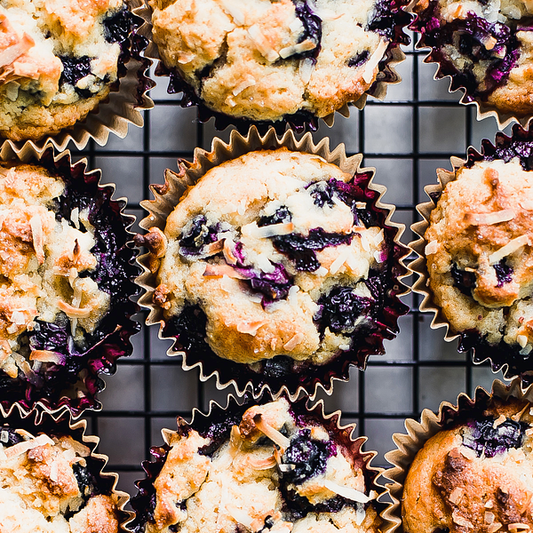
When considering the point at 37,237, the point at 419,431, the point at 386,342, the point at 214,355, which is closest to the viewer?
the point at 37,237

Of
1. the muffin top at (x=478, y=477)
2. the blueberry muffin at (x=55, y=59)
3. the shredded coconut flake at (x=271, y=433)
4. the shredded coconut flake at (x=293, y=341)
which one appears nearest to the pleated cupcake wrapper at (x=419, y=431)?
the muffin top at (x=478, y=477)

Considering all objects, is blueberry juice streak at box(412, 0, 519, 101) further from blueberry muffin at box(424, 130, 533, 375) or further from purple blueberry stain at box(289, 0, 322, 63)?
purple blueberry stain at box(289, 0, 322, 63)

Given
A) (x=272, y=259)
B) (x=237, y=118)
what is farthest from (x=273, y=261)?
(x=237, y=118)

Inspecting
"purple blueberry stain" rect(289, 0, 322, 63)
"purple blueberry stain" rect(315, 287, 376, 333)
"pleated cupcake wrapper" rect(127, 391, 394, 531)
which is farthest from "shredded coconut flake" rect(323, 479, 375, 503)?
"purple blueberry stain" rect(289, 0, 322, 63)

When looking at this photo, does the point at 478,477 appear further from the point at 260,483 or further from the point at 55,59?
the point at 55,59

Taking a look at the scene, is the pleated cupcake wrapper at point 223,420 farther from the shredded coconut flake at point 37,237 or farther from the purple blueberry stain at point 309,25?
the purple blueberry stain at point 309,25

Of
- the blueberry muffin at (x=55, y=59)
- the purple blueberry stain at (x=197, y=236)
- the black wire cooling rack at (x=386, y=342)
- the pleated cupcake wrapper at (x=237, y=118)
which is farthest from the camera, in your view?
the black wire cooling rack at (x=386, y=342)

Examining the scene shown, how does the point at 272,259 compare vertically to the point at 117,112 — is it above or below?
below
